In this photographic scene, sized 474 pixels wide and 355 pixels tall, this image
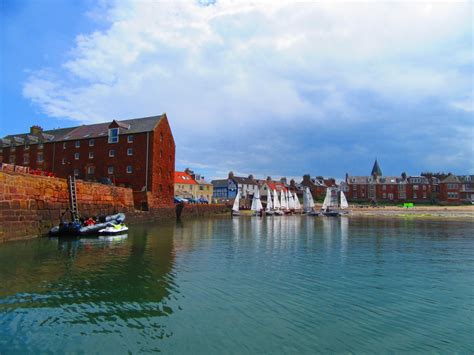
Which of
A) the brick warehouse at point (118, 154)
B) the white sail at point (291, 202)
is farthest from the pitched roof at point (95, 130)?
the white sail at point (291, 202)

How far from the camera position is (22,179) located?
28.0 meters

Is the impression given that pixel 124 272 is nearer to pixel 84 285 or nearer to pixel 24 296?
pixel 84 285

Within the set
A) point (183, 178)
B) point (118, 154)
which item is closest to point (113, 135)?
point (118, 154)

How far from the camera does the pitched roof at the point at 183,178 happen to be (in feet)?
322

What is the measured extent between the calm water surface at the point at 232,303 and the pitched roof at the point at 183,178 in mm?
76320

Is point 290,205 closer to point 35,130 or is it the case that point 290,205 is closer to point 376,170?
point 376,170

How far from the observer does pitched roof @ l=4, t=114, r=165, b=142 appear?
59.4 meters

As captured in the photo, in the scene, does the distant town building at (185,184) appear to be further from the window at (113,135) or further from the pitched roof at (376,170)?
the pitched roof at (376,170)

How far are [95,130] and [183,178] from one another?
126ft

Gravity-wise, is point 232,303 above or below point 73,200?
below

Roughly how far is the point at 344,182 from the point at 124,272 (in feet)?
425

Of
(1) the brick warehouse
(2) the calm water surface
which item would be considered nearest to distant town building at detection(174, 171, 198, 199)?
(1) the brick warehouse

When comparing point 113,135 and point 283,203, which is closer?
point 113,135

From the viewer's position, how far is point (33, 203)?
29.5 metres
